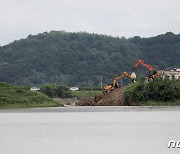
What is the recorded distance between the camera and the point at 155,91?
314 ft

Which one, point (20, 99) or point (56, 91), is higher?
point (56, 91)

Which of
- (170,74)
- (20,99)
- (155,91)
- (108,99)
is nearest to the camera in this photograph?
(155,91)

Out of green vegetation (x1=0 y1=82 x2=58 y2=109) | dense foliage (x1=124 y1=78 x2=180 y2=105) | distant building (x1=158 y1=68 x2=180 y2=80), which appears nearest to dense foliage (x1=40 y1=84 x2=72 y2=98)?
distant building (x1=158 y1=68 x2=180 y2=80)

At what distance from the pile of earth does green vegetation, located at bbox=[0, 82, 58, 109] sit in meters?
5.91
